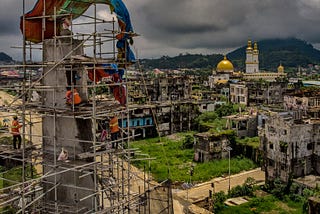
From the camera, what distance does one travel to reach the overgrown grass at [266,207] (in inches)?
887

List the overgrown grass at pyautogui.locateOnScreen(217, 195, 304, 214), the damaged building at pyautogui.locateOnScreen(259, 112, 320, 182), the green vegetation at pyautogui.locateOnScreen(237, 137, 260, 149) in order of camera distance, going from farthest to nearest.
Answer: the green vegetation at pyautogui.locateOnScreen(237, 137, 260, 149)
the damaged building at pyautogui.locateOnScreen(259, 112, 320, 182)
the overgrown grass at pyautogui.locateOnScreen(217, 195, 304, 214)

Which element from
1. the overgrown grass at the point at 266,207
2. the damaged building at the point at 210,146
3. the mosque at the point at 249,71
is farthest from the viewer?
the mosque at the point at 249,71

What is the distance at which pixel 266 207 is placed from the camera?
23.2m

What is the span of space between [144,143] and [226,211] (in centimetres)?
1971

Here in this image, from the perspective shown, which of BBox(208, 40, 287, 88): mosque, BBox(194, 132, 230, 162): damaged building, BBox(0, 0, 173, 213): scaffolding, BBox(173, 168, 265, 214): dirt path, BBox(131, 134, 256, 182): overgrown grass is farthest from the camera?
BBox(208, 40, 287, 88): mosque

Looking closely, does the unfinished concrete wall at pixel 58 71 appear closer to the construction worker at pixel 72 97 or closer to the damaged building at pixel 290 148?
the construction worker at pixel 72 97

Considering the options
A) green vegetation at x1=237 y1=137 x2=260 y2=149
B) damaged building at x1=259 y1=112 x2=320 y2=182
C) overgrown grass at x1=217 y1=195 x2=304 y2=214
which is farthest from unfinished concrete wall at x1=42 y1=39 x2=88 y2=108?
green vegetation at x1=237 y1=137 x2=260 y2=149

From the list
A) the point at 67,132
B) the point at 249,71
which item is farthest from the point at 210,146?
the point at 249,71

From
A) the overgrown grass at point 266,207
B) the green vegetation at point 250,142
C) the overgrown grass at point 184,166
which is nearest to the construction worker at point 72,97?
the overgrown grass at point 266,207

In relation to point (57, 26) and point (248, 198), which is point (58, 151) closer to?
point (57, 26)

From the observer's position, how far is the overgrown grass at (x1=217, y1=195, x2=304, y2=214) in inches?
887

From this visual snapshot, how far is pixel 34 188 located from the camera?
31.4 feet

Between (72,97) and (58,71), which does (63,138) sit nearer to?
(72,97)

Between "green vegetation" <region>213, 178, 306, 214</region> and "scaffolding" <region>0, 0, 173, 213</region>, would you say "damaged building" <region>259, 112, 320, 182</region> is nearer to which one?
"green vegetation" <region>213, 178, 306, 214</region>
